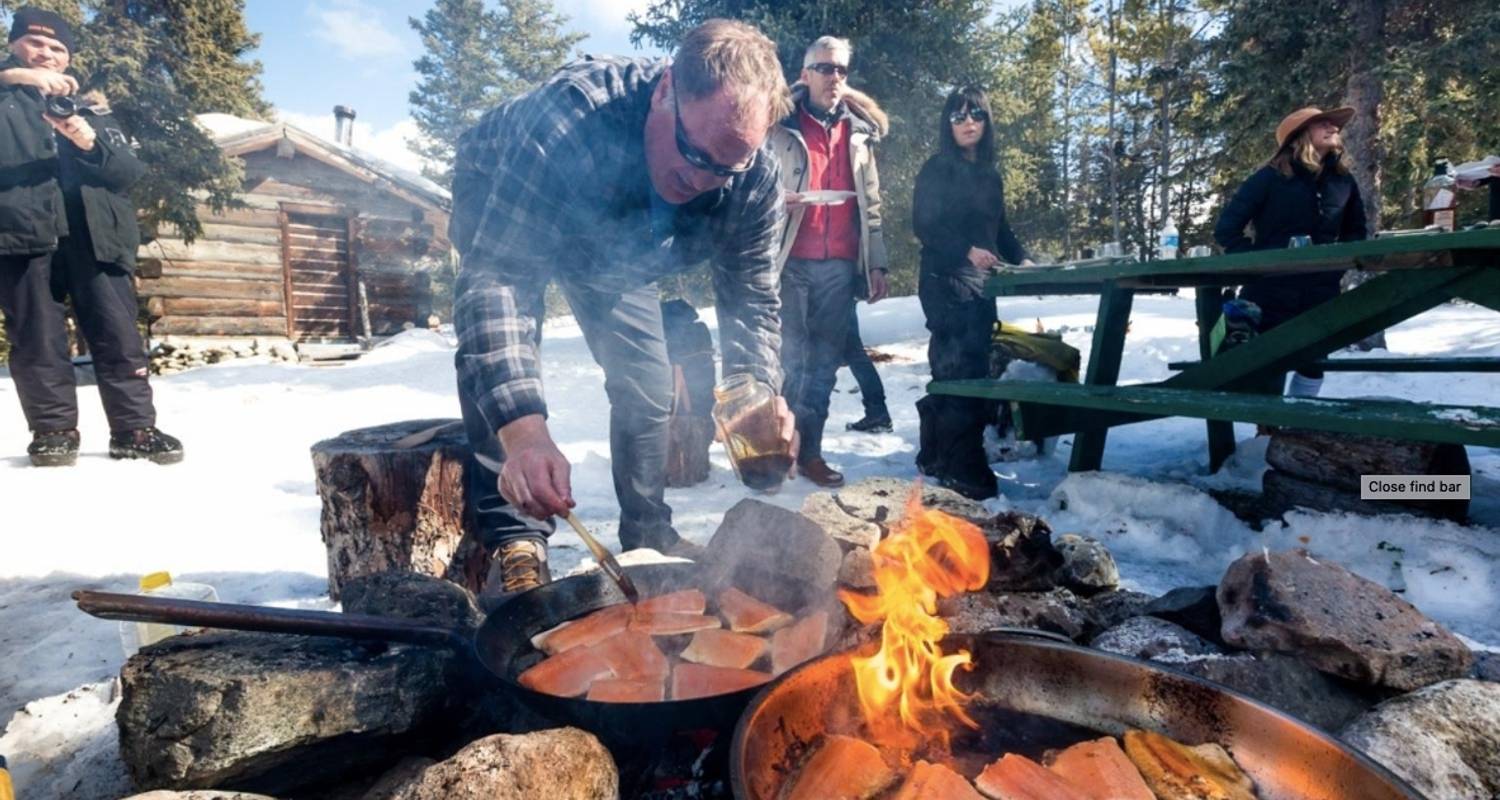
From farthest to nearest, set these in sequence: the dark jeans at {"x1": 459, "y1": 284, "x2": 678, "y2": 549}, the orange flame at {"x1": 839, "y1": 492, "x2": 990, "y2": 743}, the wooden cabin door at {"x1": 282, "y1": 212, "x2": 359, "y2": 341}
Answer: the wooden cabin door at {"x1": 282, "y1": 212, "x2": 359, "y2": 341}, the dark jeans at {"x1": 459, "y1": 284, "x2": 678, "y2": 549}, the orange flame at {"x1": 839, "y1": 492, "x2": 990, "y2": 743}

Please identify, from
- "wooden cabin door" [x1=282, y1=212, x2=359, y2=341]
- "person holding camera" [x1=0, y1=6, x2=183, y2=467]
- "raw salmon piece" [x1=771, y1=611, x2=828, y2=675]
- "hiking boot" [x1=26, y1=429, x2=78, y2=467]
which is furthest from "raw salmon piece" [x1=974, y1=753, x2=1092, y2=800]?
"wooden cabin door" [x1=282, y1=212, x2=359, y2=341]

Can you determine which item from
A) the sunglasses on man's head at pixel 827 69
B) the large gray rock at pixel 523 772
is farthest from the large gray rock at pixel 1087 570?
the sunglasses on man's head at pixel 827 69

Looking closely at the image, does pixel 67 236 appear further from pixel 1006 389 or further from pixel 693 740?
pixel 1006 389

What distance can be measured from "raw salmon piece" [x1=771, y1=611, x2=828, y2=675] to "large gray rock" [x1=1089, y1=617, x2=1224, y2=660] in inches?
35.5

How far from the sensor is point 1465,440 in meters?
2.78

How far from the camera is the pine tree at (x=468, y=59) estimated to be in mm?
37969

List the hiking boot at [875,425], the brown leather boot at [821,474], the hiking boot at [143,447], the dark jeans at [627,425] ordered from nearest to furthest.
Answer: the dark jeans at [627,425] < the brown leather boot at [821,474] < the hiking boot at [143,447] < the hiking boot at [875,425]

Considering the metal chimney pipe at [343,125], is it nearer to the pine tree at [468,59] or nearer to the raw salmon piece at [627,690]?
the pine tree at [468,59]

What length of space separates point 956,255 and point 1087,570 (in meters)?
3.22

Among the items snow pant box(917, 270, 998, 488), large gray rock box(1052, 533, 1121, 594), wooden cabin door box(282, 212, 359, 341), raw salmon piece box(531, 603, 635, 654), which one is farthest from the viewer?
wooden cabin door box(282, 212, 359, 341)

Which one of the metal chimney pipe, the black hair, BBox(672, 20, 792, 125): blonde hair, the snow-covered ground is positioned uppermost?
the metal chimney pipe

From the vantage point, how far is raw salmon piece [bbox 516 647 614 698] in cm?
194

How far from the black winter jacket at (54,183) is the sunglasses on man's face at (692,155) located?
5211mm

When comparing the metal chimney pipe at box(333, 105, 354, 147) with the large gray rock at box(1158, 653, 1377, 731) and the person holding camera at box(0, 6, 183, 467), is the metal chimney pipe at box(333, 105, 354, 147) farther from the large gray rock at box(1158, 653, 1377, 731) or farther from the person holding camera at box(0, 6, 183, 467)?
the large gray rock at box(1158, 653, 1377, 731)
